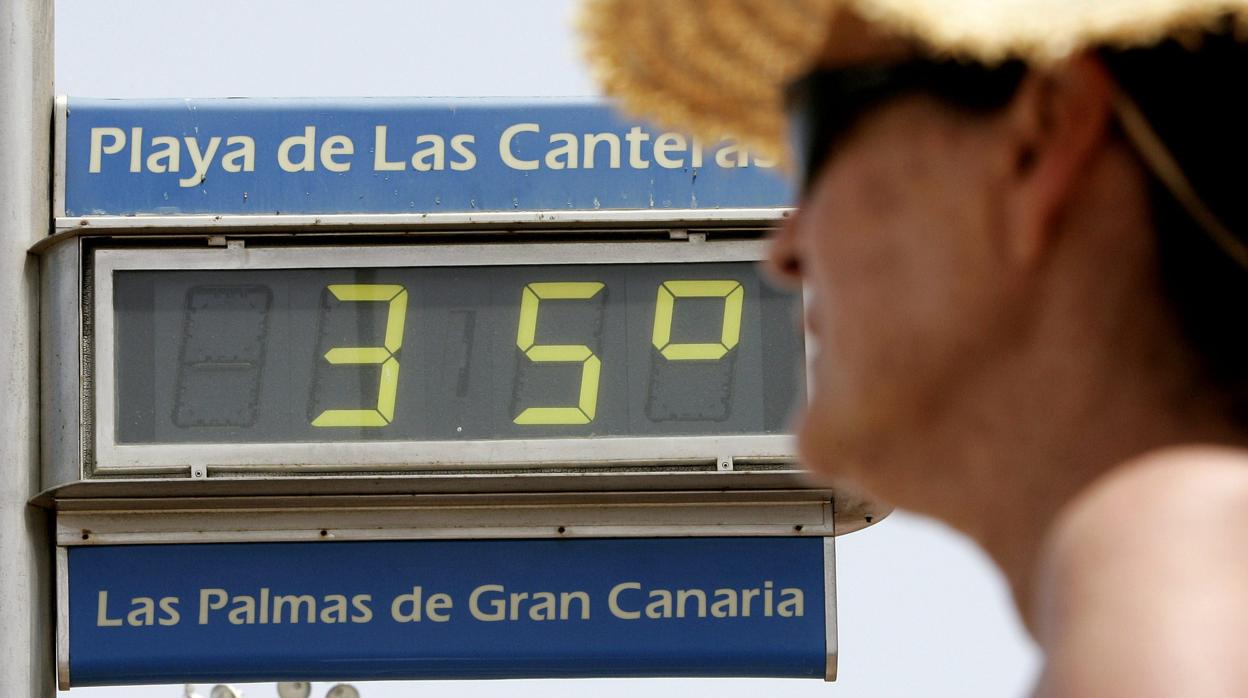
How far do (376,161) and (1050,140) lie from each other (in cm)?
379

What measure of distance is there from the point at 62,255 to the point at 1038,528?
3.84 m

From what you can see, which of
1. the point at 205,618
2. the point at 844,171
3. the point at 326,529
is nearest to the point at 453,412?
the point at 326,529

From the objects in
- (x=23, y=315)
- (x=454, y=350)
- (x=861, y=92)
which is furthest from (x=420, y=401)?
(x=861, y=92)

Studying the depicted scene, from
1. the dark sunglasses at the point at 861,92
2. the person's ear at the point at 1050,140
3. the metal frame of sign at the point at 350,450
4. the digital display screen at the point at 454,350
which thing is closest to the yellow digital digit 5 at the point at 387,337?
the digital display screen at the point at 454,350

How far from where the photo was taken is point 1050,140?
0.96 metres

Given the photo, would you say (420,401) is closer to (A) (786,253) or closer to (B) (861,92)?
(A) (786,253)

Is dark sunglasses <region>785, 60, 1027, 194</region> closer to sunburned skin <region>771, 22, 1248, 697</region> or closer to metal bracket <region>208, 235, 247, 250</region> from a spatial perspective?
sunburned skin <region>771, 22, 1248, 697</region>

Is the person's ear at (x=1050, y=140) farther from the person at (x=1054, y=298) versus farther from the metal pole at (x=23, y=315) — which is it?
the metal pole at (x=23, y=315)

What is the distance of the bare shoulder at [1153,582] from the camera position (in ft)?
2.71

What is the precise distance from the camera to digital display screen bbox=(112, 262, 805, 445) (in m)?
4.58

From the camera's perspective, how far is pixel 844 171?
106 centimetres

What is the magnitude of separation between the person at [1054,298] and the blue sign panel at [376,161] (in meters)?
3.55

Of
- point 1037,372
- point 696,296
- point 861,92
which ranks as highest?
point 696,296

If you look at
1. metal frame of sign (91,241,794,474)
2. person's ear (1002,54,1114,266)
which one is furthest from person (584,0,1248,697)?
metal frame of sign (91,241,794,474)
